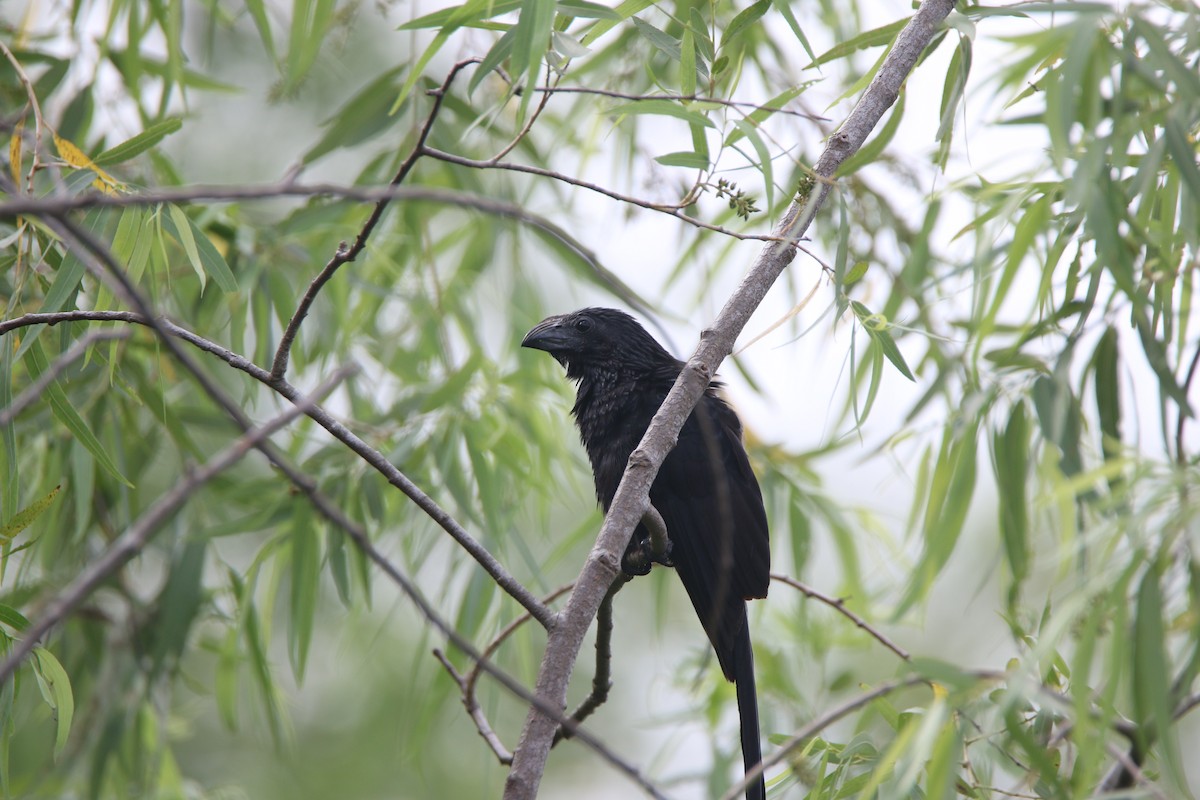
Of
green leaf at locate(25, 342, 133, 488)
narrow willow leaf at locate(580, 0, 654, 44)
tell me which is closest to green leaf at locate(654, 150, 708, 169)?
narrow willow leaf at locate(580, 0, 654, 44)

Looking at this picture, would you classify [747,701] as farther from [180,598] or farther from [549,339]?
[180,598]

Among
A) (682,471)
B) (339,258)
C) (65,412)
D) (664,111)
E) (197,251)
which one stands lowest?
(682,471)

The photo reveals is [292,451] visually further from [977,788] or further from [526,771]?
[977,788]

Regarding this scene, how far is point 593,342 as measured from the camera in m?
3.09

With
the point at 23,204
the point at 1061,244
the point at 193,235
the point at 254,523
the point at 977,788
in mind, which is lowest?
the point at 977,788

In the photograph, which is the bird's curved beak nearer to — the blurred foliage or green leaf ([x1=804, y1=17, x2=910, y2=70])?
the blurred foliage

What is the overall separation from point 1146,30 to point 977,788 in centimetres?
125

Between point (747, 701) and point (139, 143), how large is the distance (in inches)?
74.8

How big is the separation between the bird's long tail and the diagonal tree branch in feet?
3.60

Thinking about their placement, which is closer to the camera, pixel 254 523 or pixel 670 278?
pixel 254 523

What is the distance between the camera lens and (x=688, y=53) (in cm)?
190

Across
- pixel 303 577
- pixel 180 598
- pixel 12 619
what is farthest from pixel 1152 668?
pixel 180 598

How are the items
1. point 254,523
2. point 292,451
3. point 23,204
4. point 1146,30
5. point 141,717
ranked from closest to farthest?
point 23,204 < point 1146,30 < point 254,523 < point 141,717 < point 292,451

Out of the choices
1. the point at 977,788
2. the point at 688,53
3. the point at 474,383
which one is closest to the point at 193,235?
the point at 688,53
